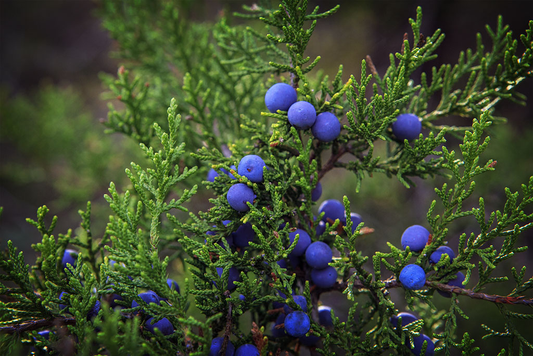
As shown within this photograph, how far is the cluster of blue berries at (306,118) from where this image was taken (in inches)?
48.3

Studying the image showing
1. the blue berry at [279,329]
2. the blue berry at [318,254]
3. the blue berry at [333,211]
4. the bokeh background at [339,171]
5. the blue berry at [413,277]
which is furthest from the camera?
the bokeh background at [339,171]

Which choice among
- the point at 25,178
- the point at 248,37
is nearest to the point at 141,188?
the point at 248,37

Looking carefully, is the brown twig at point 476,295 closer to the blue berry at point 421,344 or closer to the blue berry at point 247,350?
the blue berry at point 421,344

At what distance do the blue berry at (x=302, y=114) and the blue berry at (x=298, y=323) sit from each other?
0.71 m

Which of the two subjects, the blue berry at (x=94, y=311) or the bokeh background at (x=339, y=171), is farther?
the bokeh background at (x=339, y=171)

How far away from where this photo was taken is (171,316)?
1.15m

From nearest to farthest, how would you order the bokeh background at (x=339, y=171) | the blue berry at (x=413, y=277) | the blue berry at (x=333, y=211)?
the blue berry at (x=413, y=277), the blue berry at (x=333, y=211), the bokeh background at (x=339, y=171)

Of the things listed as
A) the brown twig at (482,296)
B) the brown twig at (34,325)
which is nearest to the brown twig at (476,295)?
the brown twig at (482,296)

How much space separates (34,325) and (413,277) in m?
1.43

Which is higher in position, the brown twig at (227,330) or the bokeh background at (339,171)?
the bokeh background at (339,171)

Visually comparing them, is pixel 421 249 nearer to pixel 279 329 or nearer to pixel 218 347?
pixel 279 329

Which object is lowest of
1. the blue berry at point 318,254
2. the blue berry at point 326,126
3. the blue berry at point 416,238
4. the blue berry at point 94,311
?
the blue berry at point 94,311

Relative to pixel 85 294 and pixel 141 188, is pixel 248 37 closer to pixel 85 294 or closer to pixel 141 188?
pixel 141 188

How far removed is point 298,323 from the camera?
117cm
